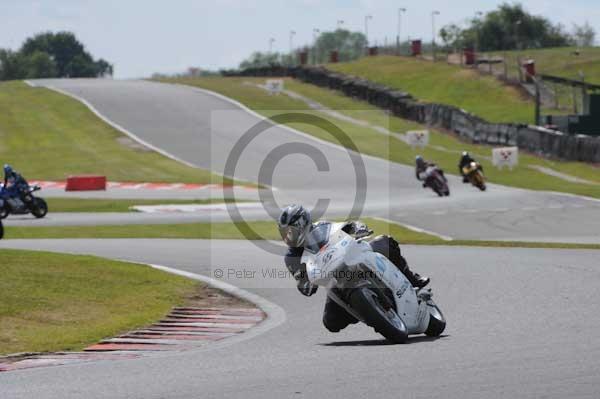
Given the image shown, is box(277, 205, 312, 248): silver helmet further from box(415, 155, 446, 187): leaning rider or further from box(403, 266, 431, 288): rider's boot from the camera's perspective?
box(415, 155, 446, 187): leaning rider

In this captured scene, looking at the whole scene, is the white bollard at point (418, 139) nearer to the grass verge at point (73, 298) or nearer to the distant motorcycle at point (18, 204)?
the distant motorcycle at point (18, 204)

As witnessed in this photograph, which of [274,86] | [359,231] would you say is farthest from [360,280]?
[274,86]

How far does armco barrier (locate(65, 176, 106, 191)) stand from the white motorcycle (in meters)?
29.7

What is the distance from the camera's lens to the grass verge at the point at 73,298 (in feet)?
38.1

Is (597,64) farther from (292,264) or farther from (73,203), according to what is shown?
(292,264)

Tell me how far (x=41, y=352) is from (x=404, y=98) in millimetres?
49789

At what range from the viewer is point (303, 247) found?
1012cm

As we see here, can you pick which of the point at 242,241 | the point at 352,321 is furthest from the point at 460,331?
the point at 242,241

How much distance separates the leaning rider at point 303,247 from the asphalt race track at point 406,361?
0.78 ft

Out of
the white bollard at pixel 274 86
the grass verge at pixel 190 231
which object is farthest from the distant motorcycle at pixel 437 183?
the white bollard at pixel 274 86

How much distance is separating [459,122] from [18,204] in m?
27.0

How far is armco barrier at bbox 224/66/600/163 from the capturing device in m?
43.2

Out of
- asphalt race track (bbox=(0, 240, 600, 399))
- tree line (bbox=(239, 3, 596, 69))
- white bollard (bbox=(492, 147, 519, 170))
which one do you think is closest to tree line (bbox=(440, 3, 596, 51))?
tree line (bbox=(239, 3, 596, 69))

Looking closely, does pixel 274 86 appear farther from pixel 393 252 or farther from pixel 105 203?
pixel 393 252
